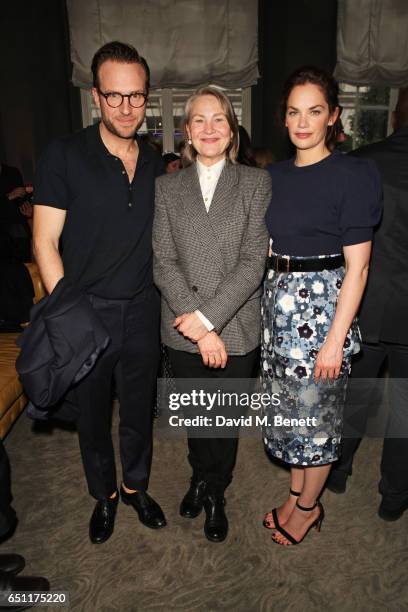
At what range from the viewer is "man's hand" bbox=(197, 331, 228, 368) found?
6.00ft

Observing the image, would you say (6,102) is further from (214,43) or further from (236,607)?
(236,607)

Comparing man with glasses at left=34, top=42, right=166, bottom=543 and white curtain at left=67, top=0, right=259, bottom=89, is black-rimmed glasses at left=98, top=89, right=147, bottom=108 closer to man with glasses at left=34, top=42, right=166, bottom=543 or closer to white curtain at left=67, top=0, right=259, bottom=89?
man with glasses at left=34, top=42, right=166, bottom=543

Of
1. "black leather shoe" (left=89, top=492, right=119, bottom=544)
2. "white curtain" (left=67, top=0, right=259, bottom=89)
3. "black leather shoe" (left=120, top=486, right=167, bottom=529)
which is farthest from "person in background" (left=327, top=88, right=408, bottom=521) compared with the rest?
"white curtain" (left=67, top=0, right=259, bottom=89)

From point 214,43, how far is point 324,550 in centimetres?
715

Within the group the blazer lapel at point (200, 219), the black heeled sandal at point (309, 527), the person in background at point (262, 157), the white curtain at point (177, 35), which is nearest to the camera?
the blazer lapel at point (200, 219)

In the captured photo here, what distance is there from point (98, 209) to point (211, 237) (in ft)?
1.47

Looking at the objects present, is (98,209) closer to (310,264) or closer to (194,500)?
(310,264)

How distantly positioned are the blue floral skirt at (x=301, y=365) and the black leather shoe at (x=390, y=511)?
56 centimetres

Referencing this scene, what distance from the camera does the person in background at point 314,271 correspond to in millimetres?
1604

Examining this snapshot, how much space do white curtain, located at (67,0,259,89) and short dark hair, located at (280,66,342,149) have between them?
20.4 ft

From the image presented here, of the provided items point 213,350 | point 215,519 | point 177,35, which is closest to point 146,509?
point 215,519

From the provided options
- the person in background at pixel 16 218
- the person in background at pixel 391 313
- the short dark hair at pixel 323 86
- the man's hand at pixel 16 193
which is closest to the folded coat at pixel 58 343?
the short dark hair at pixel 323 86

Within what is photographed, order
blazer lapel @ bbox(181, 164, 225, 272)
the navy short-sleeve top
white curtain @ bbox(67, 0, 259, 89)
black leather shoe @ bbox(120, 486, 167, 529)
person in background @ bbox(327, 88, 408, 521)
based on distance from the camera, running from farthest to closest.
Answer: white curtain @ bbox(67, 0, 259, 89) < black leather shoe @ bbox(120, 486, 167, 529) < person in background @ bbox(327, 88, 408, 521) < blazer lapel @ bbox(181, 164, 225, 272) < the navy short-sleeve top

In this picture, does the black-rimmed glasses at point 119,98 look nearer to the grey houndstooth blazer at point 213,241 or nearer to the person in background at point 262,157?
the grey houndstooth blazer at point 213,241
